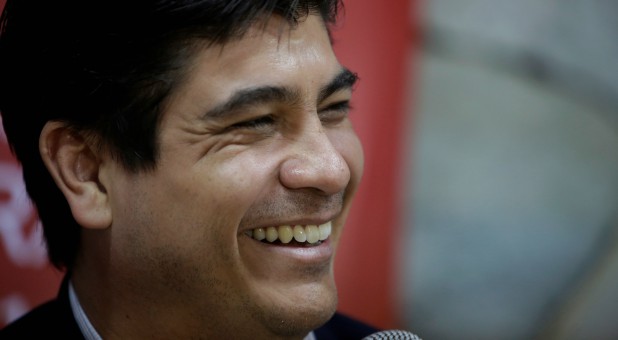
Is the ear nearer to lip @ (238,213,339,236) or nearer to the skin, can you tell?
the skin

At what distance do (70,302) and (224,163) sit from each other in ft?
1.75

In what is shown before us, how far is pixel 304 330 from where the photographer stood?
5.23ft

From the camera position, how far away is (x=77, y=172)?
5.29 feet

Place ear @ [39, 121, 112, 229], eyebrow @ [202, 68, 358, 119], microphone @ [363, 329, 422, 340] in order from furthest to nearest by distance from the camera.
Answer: ear @ [39, 121, 112, 229]
eyebrow @ [202, 68, 358, 119]
microphone @ [363, 329, 422, 340]

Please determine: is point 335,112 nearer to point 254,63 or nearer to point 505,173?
point 254,63

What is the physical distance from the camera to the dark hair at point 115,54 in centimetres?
149

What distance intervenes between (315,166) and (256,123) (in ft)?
0.46

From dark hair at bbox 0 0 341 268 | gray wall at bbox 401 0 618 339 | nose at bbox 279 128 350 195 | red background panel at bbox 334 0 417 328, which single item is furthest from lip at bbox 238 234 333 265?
gray wall at bbox 401 0 618 339

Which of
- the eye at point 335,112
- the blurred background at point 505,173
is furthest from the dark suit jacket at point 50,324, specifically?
the blurred background at point 505,173

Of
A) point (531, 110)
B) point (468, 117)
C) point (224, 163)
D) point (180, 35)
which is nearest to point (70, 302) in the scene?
point (224, 163)

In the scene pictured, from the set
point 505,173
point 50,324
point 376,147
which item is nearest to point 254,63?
point 50,324

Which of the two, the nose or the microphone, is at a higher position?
the nose

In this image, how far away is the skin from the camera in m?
1.50

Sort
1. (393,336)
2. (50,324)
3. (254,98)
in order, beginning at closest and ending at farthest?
(393,336), (254,98), (50,324)
